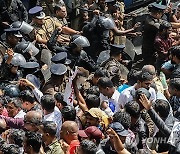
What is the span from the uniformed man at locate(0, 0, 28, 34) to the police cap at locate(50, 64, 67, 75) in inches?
131

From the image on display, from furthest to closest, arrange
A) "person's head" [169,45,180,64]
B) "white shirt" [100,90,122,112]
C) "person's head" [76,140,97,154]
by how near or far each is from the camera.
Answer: "person's head" [169,45,180,64], "white shirt" [100,90,122,112], "person's head" [76,140,97,154]

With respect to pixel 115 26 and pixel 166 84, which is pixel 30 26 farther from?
pixel 166 84

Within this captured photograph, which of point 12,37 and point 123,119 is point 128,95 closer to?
point 123,119

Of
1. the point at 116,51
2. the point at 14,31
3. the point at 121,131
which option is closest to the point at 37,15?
the point at 14,31

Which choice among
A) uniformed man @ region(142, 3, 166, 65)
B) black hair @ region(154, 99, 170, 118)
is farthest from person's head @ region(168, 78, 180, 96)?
uniformed man @ region(142, 3, 166, 65)

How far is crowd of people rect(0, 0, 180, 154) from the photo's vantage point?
24.0ft

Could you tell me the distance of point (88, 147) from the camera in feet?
22.4

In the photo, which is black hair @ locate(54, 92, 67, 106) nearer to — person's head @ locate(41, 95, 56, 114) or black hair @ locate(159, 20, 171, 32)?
person's head @ locate(41, 95, 56, 114)

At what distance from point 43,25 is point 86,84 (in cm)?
205

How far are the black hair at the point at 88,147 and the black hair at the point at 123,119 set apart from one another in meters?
0.80

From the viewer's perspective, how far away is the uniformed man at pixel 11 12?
12.6 meters

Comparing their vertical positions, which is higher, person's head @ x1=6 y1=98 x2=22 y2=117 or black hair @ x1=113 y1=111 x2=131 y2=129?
black hair @ x1=113 y1=111 x2=131 y2=129

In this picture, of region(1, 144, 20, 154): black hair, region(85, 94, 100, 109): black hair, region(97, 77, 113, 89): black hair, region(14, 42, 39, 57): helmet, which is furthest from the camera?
region(14, 42, 39, 57): helmet

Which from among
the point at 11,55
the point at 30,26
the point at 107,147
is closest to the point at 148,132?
the point at 107,147
